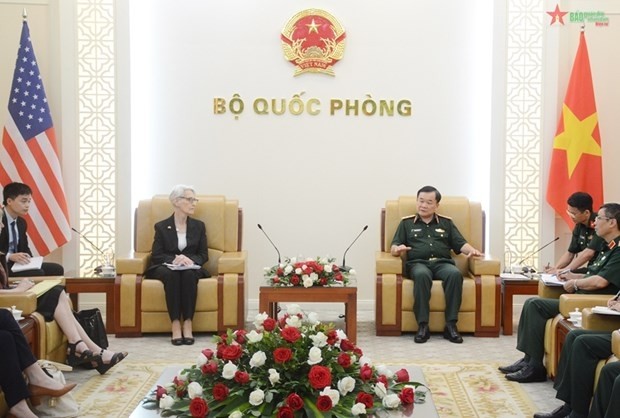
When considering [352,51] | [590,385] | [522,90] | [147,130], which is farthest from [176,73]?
[590,385]

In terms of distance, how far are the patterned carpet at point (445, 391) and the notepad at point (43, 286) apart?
673mm

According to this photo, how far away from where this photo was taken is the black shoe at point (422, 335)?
6280 mm

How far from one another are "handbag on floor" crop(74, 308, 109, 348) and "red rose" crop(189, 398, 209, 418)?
2.95 m

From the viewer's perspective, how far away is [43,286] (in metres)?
5.11

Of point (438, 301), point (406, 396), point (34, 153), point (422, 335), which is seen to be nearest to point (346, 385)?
point (406, 396)

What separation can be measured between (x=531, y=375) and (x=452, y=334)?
128 cm

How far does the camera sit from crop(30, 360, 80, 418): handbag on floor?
4.24 m

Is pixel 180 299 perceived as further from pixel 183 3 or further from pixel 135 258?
pixel 183 3

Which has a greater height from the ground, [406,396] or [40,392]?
[406,396]

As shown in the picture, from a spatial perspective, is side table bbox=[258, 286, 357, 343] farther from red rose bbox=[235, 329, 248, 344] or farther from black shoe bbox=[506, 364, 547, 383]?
red rose bbox=[235, 329, 248, 344]

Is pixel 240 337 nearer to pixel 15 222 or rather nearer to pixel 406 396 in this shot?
pixel 406 396

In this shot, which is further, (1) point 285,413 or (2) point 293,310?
(2) point 293,310

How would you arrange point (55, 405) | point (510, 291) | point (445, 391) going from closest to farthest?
point (55, 405), point (445, 391), point (510, 291)

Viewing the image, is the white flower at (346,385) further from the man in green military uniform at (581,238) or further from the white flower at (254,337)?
the man in green military uniform at (581,238)
